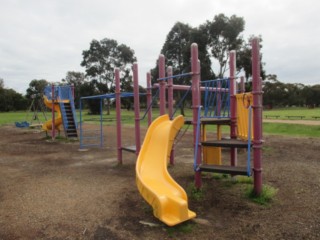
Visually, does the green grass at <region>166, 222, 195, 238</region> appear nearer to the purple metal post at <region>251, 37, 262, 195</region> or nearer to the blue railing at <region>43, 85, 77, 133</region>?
the purple metal post at <region>251, 37, 262, 195</region>

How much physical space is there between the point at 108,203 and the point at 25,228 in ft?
4.33

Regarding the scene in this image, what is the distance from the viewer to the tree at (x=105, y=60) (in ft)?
168

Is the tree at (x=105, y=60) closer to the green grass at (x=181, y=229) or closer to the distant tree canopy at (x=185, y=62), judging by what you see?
the distant tree canopy at (x=185, y=62)

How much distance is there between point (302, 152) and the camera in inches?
359

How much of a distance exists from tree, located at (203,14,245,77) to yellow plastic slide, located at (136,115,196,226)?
30.7 metres

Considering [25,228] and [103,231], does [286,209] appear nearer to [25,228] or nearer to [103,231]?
[103,231]

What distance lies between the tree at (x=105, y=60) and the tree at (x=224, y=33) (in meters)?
20.5

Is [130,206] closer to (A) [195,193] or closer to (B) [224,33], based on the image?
(A) [195,193]

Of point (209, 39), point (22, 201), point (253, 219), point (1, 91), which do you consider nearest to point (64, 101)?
point (22, 201)

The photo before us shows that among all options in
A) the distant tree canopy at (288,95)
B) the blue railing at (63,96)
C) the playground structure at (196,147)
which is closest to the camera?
the playground structure at (196,147)

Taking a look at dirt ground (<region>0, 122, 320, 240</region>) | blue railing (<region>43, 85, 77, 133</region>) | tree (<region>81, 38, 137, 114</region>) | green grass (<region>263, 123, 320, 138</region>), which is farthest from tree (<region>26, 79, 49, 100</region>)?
dirt ground (<region>0, 122, 320, 240</region>)

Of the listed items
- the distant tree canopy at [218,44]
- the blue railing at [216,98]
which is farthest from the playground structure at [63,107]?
the distant tree canopy at [218,44]

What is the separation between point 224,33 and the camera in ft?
112

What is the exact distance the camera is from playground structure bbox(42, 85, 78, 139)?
14.4 metres
